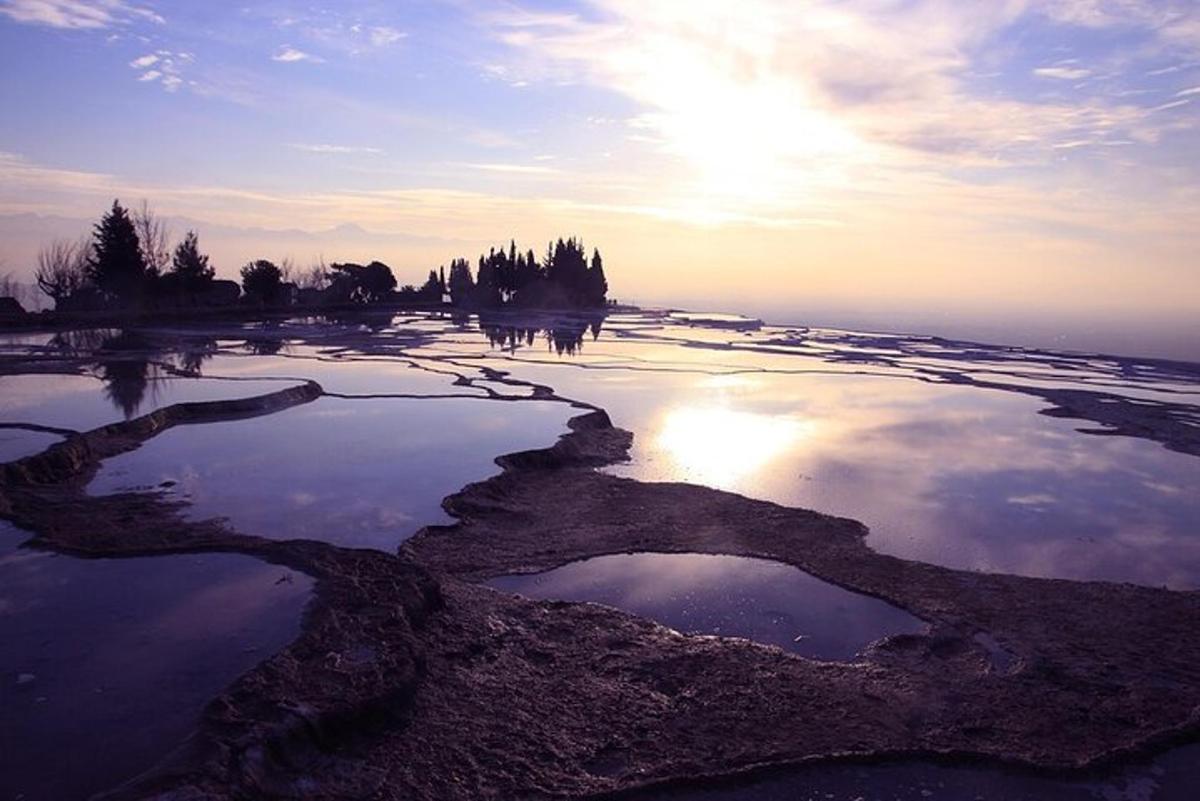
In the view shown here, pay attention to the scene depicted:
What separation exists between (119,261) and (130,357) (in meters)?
25.5

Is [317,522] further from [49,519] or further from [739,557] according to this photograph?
[739,557]

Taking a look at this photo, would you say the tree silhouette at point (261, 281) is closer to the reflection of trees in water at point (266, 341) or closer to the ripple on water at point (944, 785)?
the reflection of trees in water at point (266, 341)

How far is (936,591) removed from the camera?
9.52m

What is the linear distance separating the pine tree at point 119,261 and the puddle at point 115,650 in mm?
47113

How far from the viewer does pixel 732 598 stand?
920 centimetres

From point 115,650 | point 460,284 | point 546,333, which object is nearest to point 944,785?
point 115,650

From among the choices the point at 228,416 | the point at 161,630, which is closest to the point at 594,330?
the point at 228,416

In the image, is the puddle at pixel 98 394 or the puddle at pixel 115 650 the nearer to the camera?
the puddle at pixel 115 650

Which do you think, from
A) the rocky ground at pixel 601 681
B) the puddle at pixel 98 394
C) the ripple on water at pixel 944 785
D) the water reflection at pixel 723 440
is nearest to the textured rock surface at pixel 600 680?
the rocky ground at pixel 601 681

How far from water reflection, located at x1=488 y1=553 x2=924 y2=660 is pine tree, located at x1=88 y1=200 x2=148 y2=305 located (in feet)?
166

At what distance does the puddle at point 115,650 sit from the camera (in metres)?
5.51

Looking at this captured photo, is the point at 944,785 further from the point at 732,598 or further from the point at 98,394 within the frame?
the point at 98,394

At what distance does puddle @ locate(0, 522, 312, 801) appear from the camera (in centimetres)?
551

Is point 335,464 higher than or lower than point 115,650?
higher
